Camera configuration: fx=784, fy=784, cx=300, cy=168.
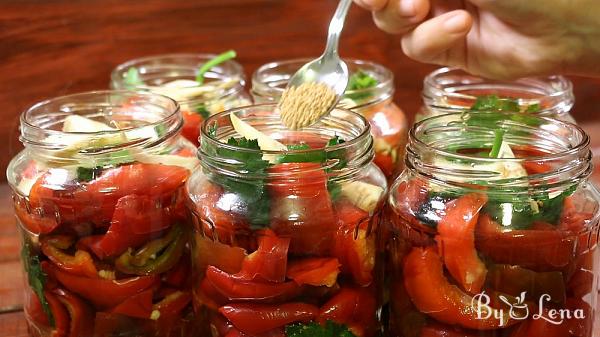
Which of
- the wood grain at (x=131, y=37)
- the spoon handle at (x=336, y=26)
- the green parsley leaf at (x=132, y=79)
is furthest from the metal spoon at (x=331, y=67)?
the wood grain at (x=131, y=37)

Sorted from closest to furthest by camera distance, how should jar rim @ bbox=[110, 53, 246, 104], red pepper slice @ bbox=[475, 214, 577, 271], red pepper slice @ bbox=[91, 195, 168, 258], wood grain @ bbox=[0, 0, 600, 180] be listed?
1. red pepper slice @ bbox=[475, 214, 577, 271]
2. red pepper slice @ bbox=[91, 195, 168, 258]
3. jar rim @ bbox=[110, 53, 246, 104]
4. wood grain @ bbox=[0, 0, 600, 180]

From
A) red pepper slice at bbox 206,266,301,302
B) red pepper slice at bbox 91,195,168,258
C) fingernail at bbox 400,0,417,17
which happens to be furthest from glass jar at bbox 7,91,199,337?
fingernail at bbox 400,0,417,17

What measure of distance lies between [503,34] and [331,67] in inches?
8.8

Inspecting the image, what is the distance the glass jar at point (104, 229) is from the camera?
863 mm

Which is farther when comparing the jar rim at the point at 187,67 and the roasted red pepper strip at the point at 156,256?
the jar rim at the point at 187,67

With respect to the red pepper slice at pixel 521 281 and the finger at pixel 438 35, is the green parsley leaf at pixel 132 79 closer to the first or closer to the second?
the finger at pixel 438 35

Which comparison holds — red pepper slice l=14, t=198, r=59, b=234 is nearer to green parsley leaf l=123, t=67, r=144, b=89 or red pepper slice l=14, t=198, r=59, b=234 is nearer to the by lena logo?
green parsley leaf l=123, t=67, r=144, b=89

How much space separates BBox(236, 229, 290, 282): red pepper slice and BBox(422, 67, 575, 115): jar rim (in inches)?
13.9

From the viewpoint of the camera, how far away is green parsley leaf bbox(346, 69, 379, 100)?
1.08 meters

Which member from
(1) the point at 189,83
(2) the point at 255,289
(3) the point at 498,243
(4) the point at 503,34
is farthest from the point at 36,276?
(4) the point at 503,34

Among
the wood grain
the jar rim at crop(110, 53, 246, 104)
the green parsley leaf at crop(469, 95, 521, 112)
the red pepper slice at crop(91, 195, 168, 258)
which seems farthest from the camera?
the wood grain

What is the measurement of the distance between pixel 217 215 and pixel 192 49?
28.5 inches

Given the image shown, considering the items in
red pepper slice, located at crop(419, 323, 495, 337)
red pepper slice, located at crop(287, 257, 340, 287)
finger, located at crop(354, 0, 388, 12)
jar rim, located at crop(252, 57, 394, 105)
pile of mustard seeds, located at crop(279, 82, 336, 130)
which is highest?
finger, located at crop(354, 0, 388, 12)

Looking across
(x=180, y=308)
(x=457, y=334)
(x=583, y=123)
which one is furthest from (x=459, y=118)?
(x=583, y=123)
